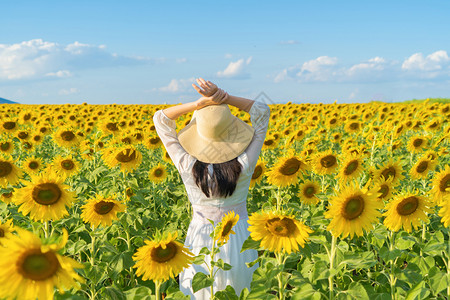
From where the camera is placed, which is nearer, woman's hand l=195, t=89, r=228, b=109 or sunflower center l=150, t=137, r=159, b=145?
woman's hand l=195, t=89, r=228, b=109

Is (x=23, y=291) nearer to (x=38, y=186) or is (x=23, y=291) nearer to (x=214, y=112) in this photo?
(x=38, y=186)

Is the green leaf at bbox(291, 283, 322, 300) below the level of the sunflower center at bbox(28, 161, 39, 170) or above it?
above

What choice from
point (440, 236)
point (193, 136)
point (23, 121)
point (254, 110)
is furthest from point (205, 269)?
point (23, 121)

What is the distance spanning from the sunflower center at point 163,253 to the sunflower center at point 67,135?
6262mm

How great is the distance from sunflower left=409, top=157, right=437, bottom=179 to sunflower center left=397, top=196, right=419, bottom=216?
219 centimetres

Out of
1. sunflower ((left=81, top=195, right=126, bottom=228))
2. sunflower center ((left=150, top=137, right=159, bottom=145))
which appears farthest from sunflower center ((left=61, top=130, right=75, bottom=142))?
sunflower ((left=81, top=195, right=126, bottom=228))

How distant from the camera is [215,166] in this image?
3.09 meters

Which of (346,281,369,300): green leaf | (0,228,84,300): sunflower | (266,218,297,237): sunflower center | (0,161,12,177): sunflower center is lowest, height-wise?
(346,281,369,300): green leaf

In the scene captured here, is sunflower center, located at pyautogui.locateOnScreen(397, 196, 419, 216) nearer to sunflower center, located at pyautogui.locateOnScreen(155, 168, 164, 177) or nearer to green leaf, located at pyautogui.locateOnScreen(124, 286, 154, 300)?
green leaf, located at pyautogui.locateOnScreen(124, 286, 154, 300)

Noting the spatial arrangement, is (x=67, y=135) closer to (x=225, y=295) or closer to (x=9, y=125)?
(x=9, y=125)

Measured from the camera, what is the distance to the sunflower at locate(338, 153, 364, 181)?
4200 millimetres

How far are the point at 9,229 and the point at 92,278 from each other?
2.73 ft

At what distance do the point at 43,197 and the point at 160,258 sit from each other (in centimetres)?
138

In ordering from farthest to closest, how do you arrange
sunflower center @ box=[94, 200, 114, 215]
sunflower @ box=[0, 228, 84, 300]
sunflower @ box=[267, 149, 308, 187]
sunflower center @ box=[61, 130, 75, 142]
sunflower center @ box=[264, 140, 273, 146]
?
sunflower center @ box=[61, 130, 75, 142] → sunflower center @ box=[264, 140, 273, 146] → sunflower @ box=[267, 149, 308, 187] → sunflower center @ box=[94, 200, 114, 215] → sunflower @ box=[0, 228, 84, 300]
